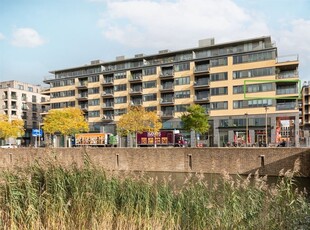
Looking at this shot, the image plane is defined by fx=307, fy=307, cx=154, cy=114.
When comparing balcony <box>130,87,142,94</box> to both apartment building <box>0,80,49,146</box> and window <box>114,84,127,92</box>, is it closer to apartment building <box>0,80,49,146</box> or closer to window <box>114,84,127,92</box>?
window <box>114,84,127,92</box>

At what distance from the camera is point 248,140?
5566 cm

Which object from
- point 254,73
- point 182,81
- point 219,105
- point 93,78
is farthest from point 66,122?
point 254,73

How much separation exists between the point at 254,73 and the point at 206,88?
10039mm

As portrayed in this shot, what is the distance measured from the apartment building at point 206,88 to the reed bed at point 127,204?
39885mm

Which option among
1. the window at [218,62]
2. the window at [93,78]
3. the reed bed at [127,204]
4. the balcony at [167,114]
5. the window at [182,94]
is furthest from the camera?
the window at [93,78]

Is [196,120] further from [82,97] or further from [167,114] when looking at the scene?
[82,97]

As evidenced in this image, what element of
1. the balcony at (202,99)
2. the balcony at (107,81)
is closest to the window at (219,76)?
the balcony at (202,99)

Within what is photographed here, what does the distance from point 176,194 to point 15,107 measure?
98.3 m

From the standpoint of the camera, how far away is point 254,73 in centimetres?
5556

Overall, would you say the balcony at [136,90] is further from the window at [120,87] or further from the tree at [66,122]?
the tree at [66,122]

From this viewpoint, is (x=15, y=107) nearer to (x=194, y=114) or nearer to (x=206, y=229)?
(x=194, y=114)

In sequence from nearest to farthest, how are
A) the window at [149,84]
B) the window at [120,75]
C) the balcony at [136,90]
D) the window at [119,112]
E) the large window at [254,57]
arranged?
the large window at [254,57] < the window at [149,84] < the balcony at [136,90] < the window at [119,112] < the window at [120,75]

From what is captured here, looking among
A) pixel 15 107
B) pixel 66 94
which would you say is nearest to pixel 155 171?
pixel 66 94

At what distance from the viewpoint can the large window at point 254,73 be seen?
54.2 meters
